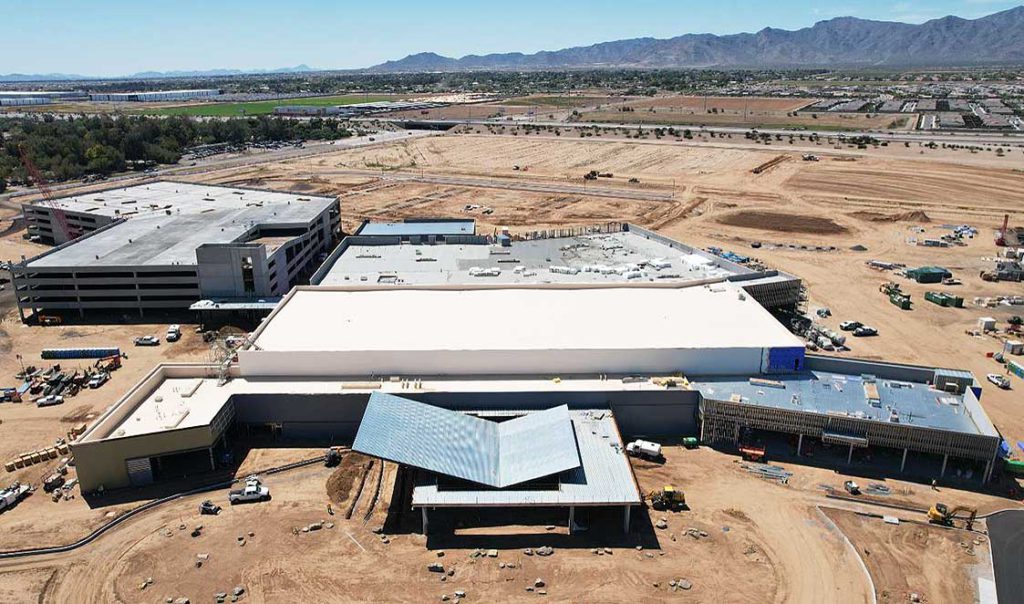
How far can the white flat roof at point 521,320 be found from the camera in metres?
51.7

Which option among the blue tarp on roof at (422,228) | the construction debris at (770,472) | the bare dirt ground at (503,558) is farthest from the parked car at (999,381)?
the blue tarp on roof at (422,228)

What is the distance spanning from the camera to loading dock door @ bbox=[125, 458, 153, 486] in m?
43.7

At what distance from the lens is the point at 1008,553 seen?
123 ft

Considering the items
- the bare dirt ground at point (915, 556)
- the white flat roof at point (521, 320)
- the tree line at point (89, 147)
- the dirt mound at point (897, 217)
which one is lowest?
the bare dirt ground at point (915, 556)

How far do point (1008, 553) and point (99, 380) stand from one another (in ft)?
229

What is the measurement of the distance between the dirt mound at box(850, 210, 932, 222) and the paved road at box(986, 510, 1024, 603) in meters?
86.1

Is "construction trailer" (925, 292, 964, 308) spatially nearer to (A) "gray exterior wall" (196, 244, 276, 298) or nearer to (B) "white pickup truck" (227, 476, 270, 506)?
(B) "white pickup truck" (227, 476, 270, 506)

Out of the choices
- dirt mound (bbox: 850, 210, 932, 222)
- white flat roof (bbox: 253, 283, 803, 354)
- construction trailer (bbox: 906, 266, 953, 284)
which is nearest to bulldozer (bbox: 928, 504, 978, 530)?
white flat roof (bbox: 253, 283, 803, 354)

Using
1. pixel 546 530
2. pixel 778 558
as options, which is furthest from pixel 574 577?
pixel 778 558

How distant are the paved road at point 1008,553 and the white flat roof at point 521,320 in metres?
16.3

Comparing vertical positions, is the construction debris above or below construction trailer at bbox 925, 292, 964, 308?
below

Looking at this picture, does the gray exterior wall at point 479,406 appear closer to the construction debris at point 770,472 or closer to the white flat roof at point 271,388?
the white flat roof at point 271,388

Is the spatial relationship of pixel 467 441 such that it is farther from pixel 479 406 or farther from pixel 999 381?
pixel 999 381

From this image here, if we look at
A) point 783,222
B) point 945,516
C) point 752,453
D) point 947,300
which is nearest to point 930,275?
point 947,300
